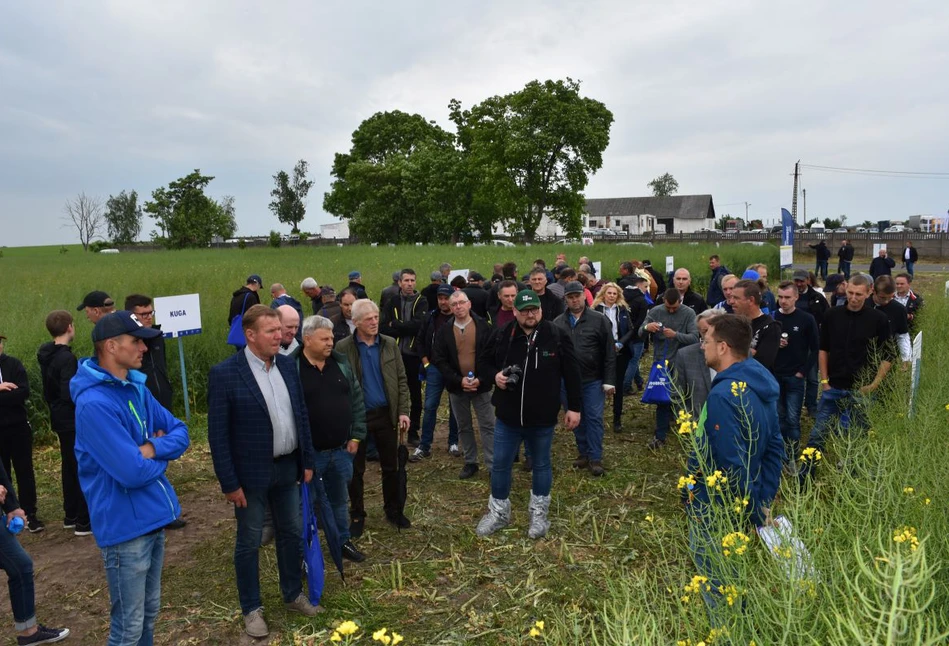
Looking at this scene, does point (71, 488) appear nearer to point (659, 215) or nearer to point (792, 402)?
point (792, 402)

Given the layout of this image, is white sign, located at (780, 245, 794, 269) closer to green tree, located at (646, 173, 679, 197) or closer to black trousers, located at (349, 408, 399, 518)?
black trousers, located at (349, 408, 399, 518)

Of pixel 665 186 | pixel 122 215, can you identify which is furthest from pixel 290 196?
pixel 665 186

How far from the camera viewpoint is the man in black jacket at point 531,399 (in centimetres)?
496

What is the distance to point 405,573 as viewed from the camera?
470 cm

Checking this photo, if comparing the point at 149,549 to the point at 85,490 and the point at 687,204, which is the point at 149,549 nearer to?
the point at 85,490

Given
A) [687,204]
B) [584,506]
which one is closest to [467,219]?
[584,506]

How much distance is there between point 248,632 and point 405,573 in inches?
46.6

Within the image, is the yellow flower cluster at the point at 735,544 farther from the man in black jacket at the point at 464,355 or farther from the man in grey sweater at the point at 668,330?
the man in grey sweater at the point at 668,330

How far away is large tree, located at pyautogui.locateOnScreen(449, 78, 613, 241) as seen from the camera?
44438 millimetres

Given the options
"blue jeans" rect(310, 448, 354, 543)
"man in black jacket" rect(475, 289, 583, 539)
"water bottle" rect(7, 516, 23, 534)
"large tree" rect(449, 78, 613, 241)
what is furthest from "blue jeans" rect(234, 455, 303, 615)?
"large tree" rect(449, 78, 613, 241)

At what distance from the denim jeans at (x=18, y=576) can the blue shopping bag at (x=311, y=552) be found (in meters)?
1.57

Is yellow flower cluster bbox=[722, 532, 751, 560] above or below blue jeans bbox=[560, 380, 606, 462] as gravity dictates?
above

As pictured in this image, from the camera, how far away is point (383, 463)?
5.45 meters

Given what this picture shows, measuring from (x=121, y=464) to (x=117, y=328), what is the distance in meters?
0.65
